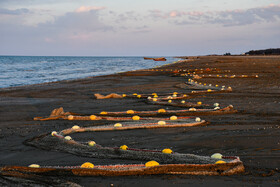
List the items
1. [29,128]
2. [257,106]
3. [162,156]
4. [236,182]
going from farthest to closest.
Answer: [257,106] → [29,128] → [162,156] → [236,182]

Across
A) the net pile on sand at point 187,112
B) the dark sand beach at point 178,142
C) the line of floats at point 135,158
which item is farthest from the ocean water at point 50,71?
the line of floats at point 135,158

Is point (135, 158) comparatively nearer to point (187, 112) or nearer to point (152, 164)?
point (152, 164)

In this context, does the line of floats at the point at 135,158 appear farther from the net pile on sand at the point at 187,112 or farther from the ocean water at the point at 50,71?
the ocean water at the point at 50,71

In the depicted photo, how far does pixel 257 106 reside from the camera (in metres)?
8.71

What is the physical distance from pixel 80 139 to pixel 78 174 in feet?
7.20

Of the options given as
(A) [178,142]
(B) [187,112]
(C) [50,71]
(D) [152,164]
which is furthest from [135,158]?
(C) [50,71]

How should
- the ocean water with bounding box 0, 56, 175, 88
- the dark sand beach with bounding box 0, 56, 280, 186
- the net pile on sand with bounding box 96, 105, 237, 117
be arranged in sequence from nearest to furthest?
the dark sand beach with bounding box 0, 56, 280, 186 < the net pile on sand with bounding box 96, 105, 237, 117 < the ocean water with bounding box 0, 56, 175, 88

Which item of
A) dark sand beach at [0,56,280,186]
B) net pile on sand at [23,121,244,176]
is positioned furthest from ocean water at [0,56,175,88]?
net pile on sand at [23,121,244,176]

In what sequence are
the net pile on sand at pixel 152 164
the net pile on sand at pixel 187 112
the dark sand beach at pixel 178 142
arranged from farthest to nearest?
the net pile on sand at pixel 187 112
the net pile on sand at pixel 152 164
the dark sand beach at pixel 178 142

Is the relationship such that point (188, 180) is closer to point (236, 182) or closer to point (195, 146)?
Answer: point (236, 182)

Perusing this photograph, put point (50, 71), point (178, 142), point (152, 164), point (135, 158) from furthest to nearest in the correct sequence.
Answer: point (50, 71), point (178, 142), point (135, 158), point (152, 164)

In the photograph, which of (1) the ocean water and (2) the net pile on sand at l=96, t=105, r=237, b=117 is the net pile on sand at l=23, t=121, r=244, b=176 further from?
(1) the ocean water

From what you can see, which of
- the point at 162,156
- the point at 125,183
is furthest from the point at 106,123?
the point at 125,183

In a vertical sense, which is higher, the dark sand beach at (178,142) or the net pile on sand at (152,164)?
the net pile on sand at (152,164)
